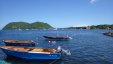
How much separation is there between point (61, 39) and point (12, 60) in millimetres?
44458

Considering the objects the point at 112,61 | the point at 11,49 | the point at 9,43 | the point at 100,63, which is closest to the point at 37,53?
the point at 11,49

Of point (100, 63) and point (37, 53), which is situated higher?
point (37, 53)

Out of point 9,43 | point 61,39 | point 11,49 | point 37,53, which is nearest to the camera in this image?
point 37,53

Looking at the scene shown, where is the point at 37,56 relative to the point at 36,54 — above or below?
below

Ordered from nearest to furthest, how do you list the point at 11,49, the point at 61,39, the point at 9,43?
the point at 11,49
the point at 9,43
the point at 61,39

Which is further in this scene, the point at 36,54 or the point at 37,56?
the point at 37,56

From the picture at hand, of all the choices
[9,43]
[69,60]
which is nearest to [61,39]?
[9,43]

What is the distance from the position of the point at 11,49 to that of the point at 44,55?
641cm

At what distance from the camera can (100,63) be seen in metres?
31.1

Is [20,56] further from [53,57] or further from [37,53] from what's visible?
[53,57]

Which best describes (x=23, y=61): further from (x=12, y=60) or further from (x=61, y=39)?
(x=61, y=39)

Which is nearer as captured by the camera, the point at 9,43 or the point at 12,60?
the point at 12,60

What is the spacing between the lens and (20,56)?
105 ft

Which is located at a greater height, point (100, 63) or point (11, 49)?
point (11, 49)
